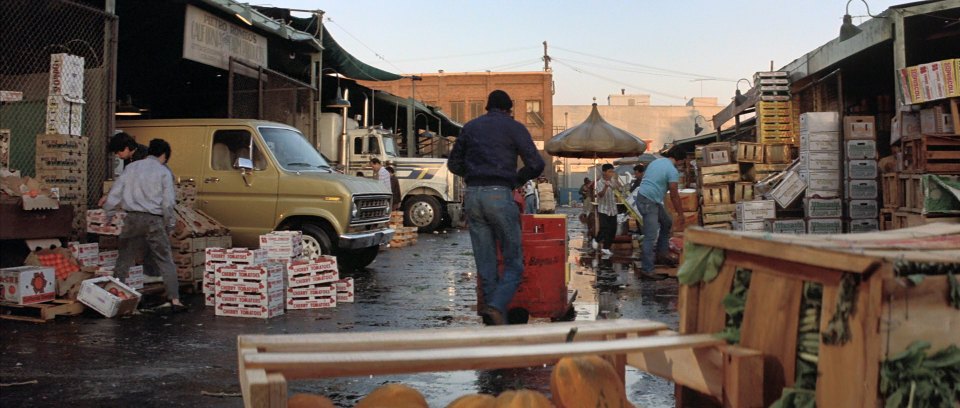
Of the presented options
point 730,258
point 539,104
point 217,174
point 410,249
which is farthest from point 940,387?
point 539,104

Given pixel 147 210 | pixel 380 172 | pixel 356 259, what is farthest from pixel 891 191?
pixel 147 210

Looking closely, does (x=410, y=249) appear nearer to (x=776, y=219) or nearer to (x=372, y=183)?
(x=372, y=183)

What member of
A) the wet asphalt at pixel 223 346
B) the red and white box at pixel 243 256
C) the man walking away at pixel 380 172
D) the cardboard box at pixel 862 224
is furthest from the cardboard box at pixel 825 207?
the red and white box at pixel 243 256

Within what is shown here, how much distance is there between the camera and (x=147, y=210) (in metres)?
8.13

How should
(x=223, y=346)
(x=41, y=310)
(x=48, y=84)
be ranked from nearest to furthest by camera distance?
(x=223, y=346)
(x=41, y=310)
(x=48, y=84)

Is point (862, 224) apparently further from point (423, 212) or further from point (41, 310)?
point (41, 310)

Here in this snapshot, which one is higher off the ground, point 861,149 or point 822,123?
point 822,123

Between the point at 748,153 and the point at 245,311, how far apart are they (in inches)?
453

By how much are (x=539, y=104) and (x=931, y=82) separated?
4829 cm

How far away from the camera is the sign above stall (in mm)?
13273

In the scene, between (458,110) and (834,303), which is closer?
(834,303)

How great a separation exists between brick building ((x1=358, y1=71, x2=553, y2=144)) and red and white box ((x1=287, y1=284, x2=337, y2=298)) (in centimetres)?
4974

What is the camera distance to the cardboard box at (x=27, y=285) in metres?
7.54

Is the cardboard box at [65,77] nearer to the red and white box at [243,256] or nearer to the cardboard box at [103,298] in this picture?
the cardboard box at [103,298]
